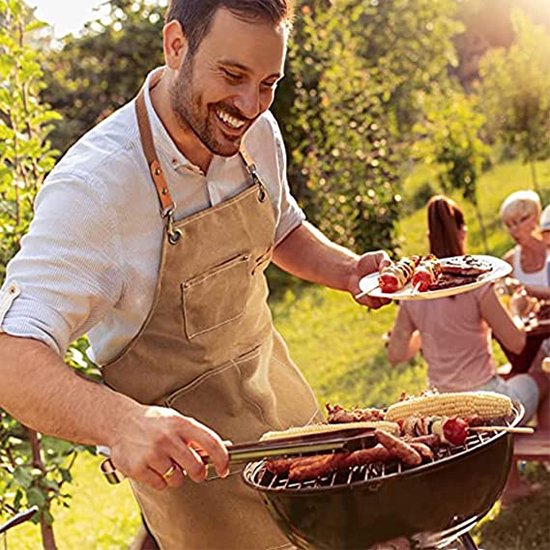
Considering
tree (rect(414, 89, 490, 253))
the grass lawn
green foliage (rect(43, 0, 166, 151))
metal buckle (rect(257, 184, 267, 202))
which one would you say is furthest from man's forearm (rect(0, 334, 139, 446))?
green foliage (rect(43, 0, 166, 151))

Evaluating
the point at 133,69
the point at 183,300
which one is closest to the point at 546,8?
the point at 133,69

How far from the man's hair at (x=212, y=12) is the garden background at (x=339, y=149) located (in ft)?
5.30

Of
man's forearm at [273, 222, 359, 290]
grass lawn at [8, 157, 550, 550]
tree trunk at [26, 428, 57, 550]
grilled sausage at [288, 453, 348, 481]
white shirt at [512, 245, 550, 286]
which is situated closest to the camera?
grilled sausage at [288, 453, 348, 481]

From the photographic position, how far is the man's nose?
2.27 metres

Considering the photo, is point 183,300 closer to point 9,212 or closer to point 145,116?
point 145,116

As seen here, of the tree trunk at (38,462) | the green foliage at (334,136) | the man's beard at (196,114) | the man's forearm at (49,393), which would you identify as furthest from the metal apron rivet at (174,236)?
the green foliage at (334,136)

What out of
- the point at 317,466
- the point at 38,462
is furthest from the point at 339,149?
the point at 317,466

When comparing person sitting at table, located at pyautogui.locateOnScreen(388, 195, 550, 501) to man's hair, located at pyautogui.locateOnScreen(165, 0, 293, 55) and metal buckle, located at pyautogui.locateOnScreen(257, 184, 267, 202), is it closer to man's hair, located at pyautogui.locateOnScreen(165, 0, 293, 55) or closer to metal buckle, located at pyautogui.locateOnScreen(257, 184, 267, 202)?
metal buckle, located at pyautogui.locateOnScreen(257, 184, 267, 202)

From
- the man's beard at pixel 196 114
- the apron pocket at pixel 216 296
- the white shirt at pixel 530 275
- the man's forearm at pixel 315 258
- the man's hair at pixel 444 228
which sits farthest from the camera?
the white shirt at pixel 530 275

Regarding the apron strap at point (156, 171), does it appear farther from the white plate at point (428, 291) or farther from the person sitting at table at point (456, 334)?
the person sitting at table at point (456, 334)

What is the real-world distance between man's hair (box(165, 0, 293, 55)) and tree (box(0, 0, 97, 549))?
1.62m

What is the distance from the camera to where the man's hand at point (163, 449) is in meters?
1.83

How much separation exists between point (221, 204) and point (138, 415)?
83cm

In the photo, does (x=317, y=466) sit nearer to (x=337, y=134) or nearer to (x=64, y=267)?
(x=64, y=267)
